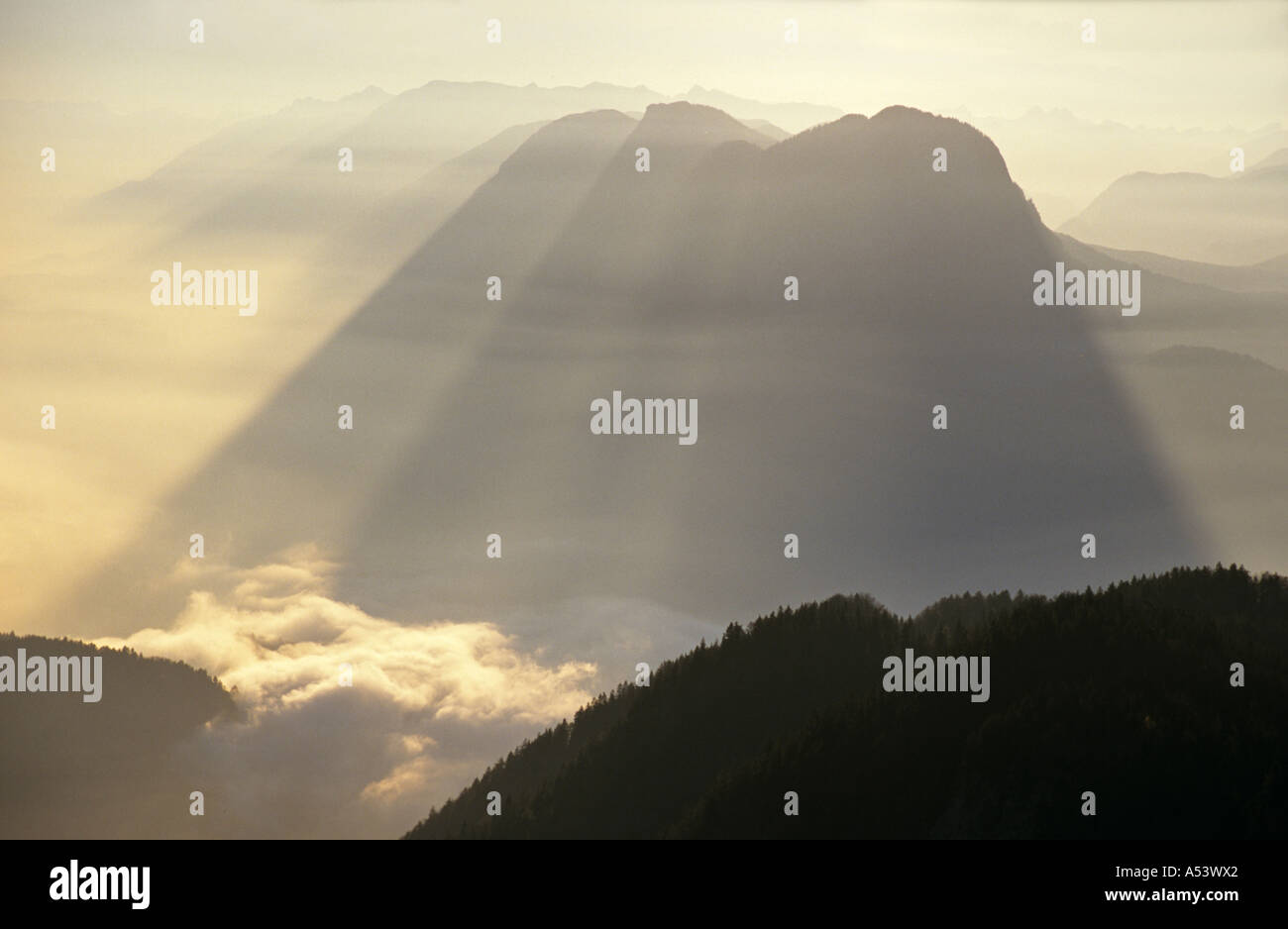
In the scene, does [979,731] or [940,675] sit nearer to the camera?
[979,731]

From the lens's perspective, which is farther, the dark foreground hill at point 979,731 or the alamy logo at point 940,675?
the alamy logo at point 940,675

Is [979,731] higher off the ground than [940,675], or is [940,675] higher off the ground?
[940,675]
